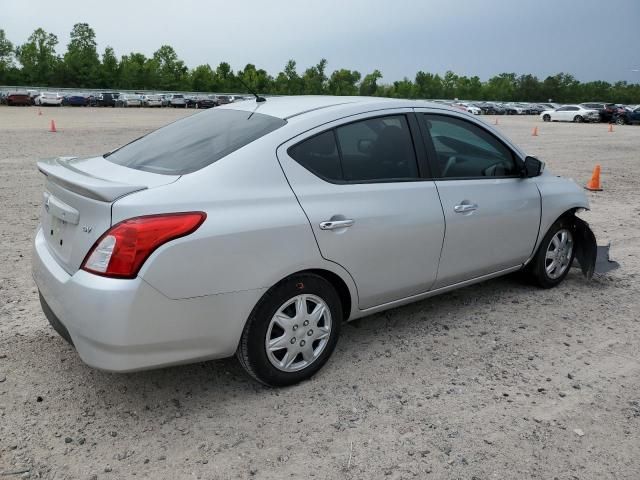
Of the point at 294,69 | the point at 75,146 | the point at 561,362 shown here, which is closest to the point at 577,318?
the point at 561,362

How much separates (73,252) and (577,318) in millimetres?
3736

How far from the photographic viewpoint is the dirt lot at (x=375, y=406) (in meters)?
2.77

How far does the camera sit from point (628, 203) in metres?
9.53

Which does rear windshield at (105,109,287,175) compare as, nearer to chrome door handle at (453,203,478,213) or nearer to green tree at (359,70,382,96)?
chrome door handle at (453,203,478,213)

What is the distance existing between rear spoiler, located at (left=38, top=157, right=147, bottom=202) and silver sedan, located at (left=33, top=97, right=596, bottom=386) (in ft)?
0.04

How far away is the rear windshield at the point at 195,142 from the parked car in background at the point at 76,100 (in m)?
57.8

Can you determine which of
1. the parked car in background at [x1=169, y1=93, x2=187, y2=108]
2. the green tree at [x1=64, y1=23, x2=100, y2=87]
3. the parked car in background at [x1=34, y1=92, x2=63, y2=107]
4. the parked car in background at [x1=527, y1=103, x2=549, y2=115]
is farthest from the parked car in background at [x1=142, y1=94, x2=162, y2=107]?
the parked car in background at [x1=527, y1=103, x2=549, y2=115]

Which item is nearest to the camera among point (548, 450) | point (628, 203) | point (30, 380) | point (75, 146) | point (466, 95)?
point (548, 450)

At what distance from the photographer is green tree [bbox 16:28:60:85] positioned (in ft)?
278

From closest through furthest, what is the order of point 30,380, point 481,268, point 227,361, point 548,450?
point 548,450 < point 30,380 < point 227,361 < point 481,268

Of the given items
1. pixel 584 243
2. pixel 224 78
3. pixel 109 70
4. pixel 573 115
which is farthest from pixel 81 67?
pixel 584 243

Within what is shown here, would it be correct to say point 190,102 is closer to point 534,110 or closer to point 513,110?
point 513,110

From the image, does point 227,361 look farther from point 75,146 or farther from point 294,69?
point 294,69

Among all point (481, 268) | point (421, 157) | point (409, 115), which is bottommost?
point (481, 268)
